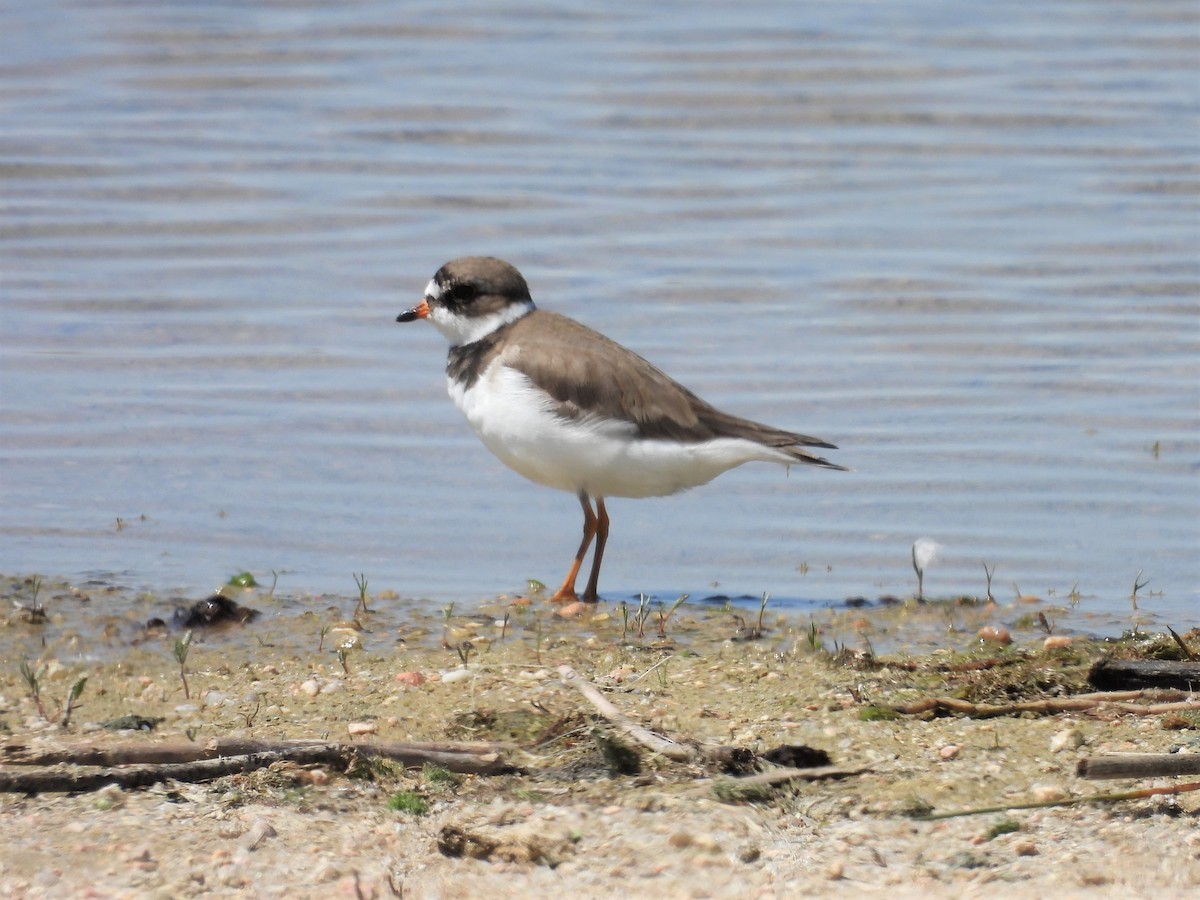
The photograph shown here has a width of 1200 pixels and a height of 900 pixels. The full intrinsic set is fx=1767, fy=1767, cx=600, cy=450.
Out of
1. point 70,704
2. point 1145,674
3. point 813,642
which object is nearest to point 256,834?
point 70,704

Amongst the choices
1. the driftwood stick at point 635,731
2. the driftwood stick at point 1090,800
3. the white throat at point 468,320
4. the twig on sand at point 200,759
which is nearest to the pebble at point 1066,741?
the driftwood stick at point 1090,800

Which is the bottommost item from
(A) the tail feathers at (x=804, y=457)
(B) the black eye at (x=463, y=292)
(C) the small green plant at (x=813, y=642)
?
(C) the small green plant at (x=813, y=642)

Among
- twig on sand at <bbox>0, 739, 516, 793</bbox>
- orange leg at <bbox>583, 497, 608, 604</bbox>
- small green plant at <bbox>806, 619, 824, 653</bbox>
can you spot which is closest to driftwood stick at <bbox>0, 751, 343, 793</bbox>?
twig on sand at <bbox>0, 739, 516, 793</bbox>

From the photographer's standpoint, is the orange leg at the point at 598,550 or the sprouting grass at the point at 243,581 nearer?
the sprouting grass at the point at 243,581

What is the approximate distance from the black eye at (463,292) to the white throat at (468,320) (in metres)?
0.06

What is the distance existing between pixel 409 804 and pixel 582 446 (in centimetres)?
282

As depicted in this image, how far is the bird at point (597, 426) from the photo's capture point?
6531mm

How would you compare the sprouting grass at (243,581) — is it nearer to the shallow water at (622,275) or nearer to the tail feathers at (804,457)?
the shallow water at (622,275)

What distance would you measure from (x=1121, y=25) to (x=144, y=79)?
9.49 metres

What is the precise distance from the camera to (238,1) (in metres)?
18.4

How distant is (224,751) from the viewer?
4.01 meters

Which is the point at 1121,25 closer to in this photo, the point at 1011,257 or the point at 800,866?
the point at 1011,257

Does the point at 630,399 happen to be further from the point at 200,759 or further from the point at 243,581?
the point at 200,759

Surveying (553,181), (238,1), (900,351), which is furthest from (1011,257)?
(238,1)
